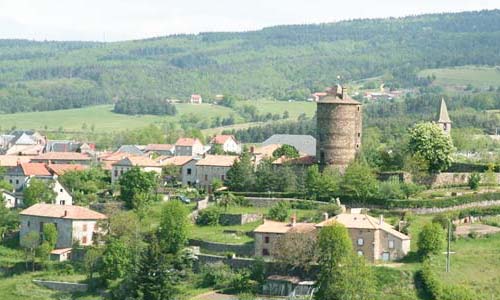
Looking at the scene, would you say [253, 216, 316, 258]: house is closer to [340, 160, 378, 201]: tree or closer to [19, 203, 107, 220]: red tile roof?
[340, 160, 378, 201]: tree

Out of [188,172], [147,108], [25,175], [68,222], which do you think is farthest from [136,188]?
[147,108]

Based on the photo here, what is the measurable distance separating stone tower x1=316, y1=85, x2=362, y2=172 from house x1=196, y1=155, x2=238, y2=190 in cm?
895

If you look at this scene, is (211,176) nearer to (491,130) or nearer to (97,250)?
(97,250)

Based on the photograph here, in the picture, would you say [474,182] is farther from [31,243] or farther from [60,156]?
[60,156]

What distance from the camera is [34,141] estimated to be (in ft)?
405

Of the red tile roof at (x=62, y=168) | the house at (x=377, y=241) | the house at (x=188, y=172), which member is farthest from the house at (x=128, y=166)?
the house at (x=377, y=241)

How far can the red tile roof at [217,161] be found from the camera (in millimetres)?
80688

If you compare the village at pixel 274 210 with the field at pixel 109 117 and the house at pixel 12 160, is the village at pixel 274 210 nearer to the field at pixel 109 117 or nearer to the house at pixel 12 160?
the house at pixel 12 160

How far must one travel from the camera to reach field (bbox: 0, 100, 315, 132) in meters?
174

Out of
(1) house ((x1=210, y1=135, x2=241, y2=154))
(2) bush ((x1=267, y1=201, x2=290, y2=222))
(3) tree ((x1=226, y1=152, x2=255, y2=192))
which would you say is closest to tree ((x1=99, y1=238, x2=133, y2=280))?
(2) bush ((x1=267, y1=201, x2=290, y2=222))

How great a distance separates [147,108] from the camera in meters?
191

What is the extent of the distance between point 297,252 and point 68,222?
1659 centimetres

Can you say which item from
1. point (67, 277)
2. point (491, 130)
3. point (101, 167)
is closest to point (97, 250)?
point (67, 277)

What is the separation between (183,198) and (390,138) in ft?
152
